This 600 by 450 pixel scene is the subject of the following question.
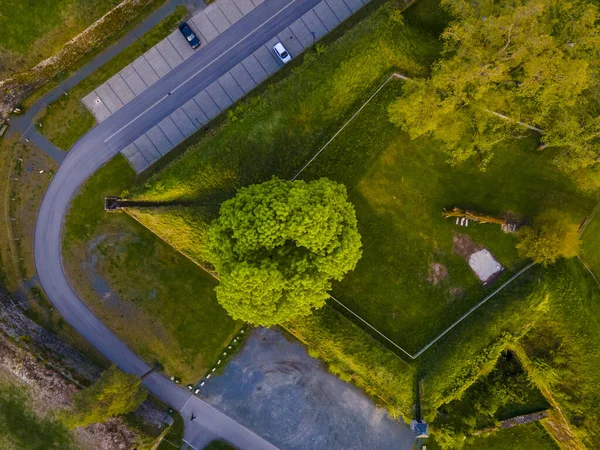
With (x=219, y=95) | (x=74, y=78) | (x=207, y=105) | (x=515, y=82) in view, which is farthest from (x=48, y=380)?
(x=515, y=82)

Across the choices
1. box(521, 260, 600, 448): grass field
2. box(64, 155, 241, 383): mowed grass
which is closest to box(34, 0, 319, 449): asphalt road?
box(64, 155, 241, 383): mowed grass

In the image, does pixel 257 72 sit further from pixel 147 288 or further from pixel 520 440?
pixel 520 440

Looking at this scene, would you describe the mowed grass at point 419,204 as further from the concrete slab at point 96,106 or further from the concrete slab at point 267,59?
the concrete slab at point 96,106

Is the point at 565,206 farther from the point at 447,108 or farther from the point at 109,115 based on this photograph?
the point at 109,115

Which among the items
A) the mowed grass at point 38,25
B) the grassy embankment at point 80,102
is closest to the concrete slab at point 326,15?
the grassy embankment at point 80,102

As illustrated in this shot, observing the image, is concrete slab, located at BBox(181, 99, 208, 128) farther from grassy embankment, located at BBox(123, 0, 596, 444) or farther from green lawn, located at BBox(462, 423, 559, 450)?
green lawn, located at BBox(462, 423, 559, 450)

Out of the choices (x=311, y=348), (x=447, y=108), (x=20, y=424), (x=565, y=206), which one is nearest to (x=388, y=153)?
(x=447, y=108)

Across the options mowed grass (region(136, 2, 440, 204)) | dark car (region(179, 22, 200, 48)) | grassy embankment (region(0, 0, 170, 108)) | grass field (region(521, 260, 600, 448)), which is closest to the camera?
mowed grass (region(136, 2, 440, 204))
